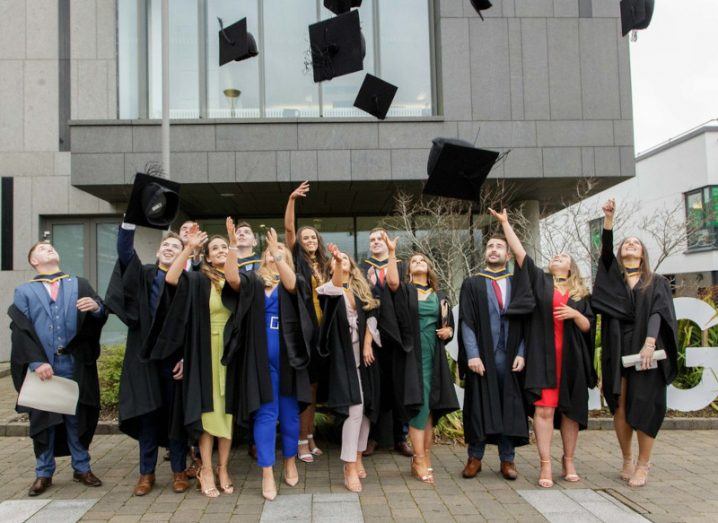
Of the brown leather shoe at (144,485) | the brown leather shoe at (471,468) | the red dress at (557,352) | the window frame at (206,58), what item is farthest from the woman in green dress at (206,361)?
the window frame at (206,58)

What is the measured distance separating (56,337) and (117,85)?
359 inches

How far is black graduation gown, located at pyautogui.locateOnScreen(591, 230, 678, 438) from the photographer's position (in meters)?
4.83

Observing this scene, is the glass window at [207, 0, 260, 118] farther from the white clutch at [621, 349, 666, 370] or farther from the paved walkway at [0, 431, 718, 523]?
the white clutch at [621, 349, 666, 370]

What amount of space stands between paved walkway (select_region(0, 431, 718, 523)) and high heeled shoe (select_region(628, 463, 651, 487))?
62 mm

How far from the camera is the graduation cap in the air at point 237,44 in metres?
8.45

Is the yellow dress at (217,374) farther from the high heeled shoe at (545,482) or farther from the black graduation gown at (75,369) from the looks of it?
the high heeled shoe at (545,482)

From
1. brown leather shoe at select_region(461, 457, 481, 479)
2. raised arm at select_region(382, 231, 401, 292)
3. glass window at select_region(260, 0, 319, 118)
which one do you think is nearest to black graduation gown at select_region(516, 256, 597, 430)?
brown leather shoe at select_region(461, 457, 481, 479)

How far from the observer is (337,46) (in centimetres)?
747

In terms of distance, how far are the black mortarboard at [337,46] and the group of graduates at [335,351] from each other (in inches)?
122

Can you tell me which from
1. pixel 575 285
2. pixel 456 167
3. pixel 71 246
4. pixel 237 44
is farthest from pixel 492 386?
pixel 71 246

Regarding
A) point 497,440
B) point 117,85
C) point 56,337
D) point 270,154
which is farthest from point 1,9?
point 497,440

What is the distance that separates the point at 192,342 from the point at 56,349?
123 centimetres

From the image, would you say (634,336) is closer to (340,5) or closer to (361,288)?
(361,288)

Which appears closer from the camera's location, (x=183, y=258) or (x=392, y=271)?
(x=183, y=258)
